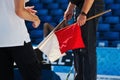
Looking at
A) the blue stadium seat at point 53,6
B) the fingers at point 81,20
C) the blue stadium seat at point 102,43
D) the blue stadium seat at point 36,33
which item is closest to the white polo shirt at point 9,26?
the fingers at point 81,20

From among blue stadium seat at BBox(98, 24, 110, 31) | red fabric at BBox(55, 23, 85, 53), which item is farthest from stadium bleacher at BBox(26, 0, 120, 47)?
red fabric at BBox(55, 23, 85, 53)

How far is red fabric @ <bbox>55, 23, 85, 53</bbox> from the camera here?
1980 millimetres

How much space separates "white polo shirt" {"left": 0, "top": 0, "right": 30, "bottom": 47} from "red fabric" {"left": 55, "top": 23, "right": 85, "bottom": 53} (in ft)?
1.75

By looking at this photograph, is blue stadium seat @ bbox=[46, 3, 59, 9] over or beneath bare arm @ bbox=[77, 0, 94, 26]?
over

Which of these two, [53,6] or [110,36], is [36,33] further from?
[110,36]

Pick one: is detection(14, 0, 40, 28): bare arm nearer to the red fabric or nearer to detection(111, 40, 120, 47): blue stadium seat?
the red fabric

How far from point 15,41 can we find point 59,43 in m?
0.58

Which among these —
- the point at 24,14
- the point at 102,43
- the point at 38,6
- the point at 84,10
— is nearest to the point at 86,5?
the point at 84,10

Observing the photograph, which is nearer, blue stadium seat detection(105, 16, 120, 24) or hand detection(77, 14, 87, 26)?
hand detection(77, 14, 87, 26)

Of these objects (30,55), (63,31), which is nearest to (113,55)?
(63,31)

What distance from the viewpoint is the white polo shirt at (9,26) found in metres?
1.50

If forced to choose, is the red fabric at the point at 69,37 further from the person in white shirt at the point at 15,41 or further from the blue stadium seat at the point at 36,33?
the blue stadium seat at the point at 36,33

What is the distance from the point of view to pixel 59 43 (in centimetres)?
206

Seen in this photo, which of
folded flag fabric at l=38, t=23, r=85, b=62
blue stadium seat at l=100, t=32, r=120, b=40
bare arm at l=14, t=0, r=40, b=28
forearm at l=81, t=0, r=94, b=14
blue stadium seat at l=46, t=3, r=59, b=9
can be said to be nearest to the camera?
bare arm at l=14, t=0, r=40, b=28
